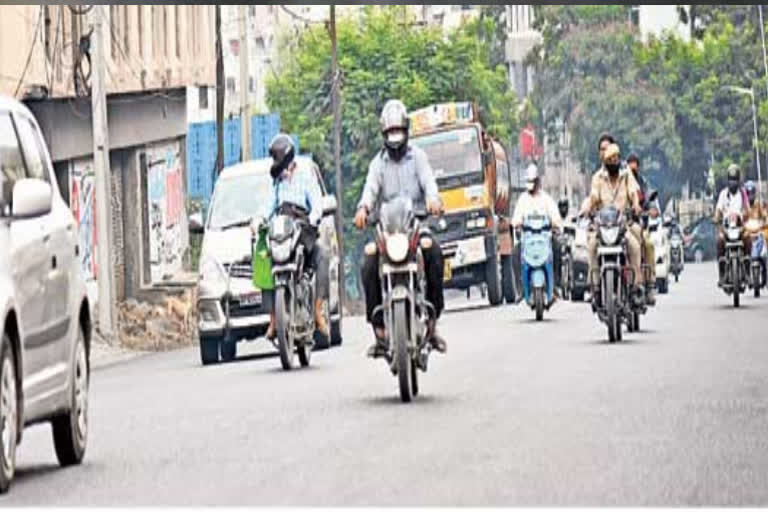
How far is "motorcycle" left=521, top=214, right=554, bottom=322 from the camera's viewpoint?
29.3m

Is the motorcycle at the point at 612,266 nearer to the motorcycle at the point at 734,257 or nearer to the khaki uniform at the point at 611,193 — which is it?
the khaki uniform at the point at 611,193

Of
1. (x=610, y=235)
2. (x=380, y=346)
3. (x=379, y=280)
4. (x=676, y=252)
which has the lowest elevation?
(x=380, y=346)

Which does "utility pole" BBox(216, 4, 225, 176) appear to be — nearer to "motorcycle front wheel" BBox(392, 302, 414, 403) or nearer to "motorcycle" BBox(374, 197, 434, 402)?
"motorcycle" BBox(374, 197, 434, 402)

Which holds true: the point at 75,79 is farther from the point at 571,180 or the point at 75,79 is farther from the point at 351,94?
the point at 571,180

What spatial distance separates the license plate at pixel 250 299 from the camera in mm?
24219

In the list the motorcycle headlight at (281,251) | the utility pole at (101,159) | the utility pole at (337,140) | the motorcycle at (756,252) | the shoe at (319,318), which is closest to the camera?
the motorcycle headlight at (281,251)

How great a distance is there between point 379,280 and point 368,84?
11.3 metres

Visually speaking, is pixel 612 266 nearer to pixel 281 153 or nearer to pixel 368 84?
pixel 281 153

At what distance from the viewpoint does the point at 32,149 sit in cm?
1331

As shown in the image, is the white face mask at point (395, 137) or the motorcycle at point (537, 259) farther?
the motorcycle at point (537, 259)

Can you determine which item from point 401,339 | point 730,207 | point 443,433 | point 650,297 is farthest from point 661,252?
point 443,433

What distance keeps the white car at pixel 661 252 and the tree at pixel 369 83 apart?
5.06 ft

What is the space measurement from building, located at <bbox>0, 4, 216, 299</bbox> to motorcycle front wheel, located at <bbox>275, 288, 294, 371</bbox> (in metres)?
7.91

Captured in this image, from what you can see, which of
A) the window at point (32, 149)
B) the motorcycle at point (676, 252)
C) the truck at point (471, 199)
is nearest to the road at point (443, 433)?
the window at point (32, 149)
